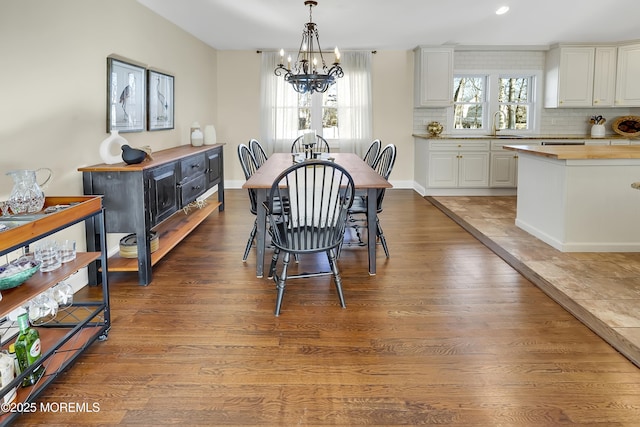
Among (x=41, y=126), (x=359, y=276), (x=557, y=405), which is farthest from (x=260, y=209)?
(x=557, y=405)

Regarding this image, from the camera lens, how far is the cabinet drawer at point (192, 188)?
446 centimetres

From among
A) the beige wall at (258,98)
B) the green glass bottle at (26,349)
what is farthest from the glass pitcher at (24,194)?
the beige wall at (258,98)

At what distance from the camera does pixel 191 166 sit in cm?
481

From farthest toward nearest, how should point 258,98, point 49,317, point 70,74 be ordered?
point 258,98
point 70,74
point 49,317

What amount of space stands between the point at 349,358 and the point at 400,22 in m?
5.01

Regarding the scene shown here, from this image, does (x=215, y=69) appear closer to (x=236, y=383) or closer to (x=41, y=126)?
(x=41, y=126)

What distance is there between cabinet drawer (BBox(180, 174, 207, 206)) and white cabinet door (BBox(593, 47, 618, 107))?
595 cm

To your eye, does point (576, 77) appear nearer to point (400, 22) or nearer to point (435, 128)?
point (435, 128)

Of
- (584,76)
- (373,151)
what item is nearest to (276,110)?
(373,151)

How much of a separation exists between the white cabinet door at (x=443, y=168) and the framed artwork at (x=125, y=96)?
173 inches

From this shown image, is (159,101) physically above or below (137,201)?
above

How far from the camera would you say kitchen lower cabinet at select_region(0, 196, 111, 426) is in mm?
1861

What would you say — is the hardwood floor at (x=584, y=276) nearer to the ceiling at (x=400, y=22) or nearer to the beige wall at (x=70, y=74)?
the ceiling at (x=400, y=22)

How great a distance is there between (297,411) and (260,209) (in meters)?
1.89
